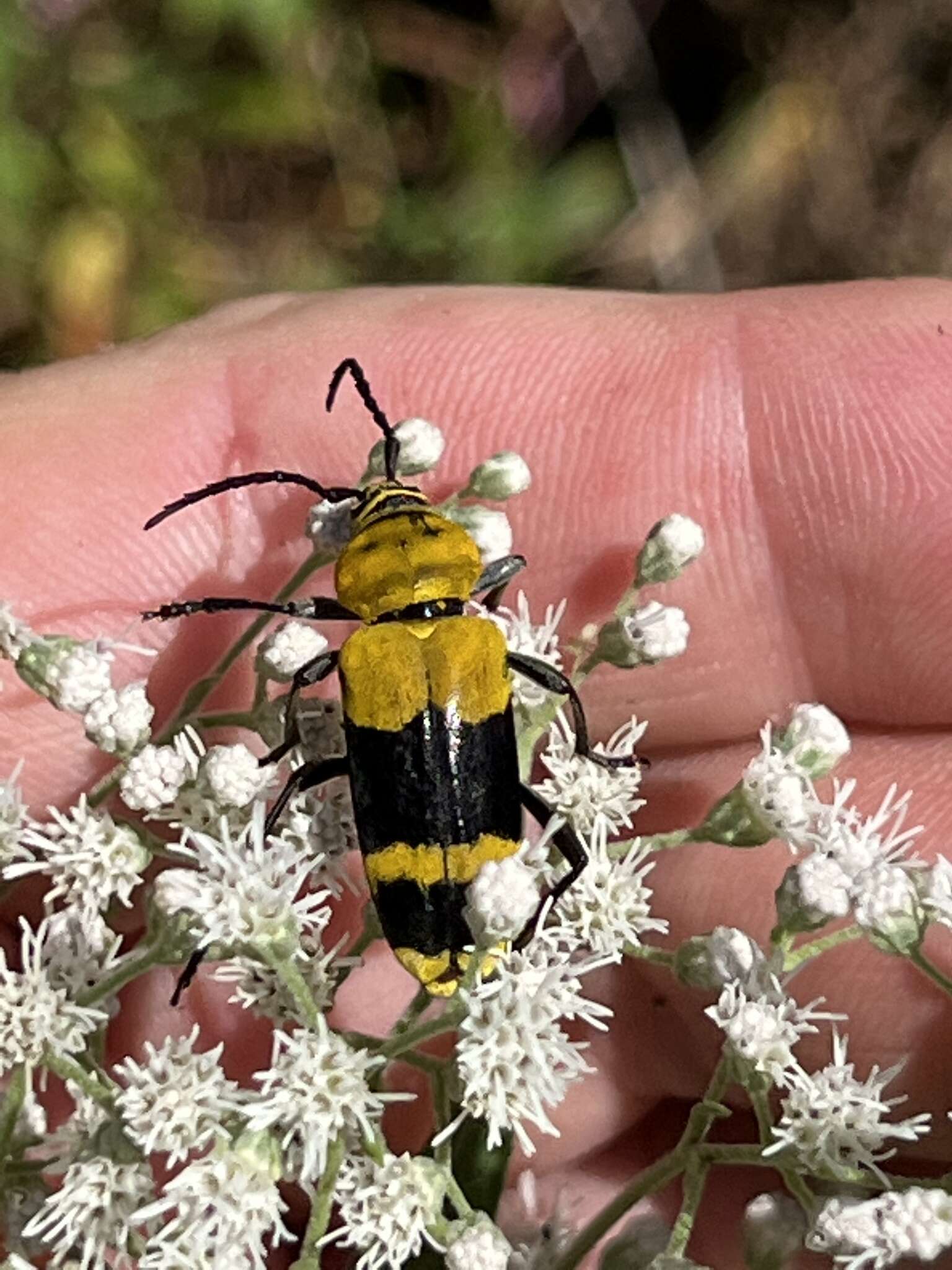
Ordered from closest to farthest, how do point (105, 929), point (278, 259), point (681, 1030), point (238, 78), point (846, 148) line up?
point (105, 929) < point (681, 1030) < point (238, 78) < point (278, 259) < point (846, 148)

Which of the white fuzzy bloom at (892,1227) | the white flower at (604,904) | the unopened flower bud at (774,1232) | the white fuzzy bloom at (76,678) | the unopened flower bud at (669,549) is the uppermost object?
the white fuzzy bloom at (76,678)

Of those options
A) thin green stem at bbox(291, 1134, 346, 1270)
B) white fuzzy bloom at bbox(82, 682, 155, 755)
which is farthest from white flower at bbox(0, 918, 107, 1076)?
thin green stem at bbox(291, 1134, 346, 1270)

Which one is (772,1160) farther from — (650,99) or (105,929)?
(650,99)

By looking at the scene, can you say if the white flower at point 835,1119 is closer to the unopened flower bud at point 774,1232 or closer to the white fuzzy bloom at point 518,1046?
the unopened flower bud at point 774,1232

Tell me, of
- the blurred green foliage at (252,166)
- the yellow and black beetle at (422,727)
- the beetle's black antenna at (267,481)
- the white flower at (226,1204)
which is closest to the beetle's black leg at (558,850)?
the yellow and black beetle at (422,727)

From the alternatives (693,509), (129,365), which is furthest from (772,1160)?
(129,365)

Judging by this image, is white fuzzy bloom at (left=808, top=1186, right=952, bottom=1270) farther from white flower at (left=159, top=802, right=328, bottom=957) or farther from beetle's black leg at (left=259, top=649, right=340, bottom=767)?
beetle's black leg at (left=259, top=649, right=340, bottom=767)
